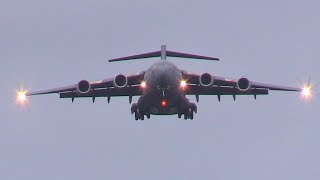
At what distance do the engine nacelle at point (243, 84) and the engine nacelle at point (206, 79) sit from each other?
186 centimetres

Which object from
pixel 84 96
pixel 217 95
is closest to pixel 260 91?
pixel 217 95

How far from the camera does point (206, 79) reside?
29.7 meters

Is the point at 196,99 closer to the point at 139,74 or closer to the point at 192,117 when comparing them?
the point at 192,117

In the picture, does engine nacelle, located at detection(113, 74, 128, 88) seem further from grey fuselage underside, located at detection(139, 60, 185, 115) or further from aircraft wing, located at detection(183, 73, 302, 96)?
aircraft wing, located at detection(183, 73, 302, 96)

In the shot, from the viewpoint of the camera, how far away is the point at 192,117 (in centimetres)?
3409

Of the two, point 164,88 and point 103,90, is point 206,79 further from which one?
point 103,90

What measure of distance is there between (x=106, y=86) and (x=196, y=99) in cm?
552

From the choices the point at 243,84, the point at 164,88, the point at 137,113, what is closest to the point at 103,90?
the point at 137,113

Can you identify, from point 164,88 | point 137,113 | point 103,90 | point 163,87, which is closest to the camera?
point 163,87

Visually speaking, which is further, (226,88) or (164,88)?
(226,88)

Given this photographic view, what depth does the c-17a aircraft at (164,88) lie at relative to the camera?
28547mm

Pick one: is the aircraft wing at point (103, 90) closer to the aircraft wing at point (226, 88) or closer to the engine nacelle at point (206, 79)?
the aircraft wing at point (226, 88)

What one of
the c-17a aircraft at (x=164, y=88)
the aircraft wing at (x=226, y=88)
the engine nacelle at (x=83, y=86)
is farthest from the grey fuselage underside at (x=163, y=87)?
the engine nacelle at (x=83, y=86)

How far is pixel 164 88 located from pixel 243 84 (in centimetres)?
458
